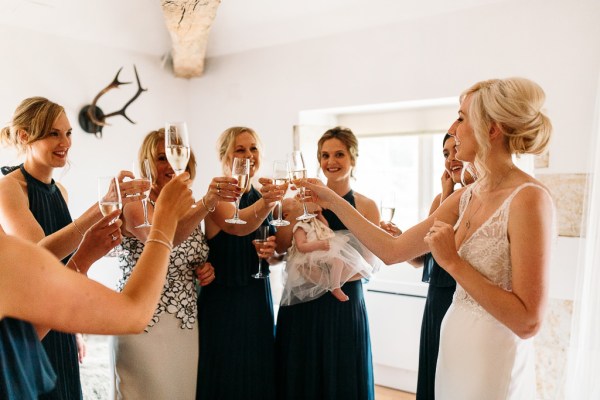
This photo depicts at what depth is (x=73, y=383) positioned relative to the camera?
7.26 feet

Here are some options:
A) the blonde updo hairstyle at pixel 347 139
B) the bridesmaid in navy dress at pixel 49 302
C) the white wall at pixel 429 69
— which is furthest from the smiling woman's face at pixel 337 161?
the bridesmaid in navy dress at pixel 49 302

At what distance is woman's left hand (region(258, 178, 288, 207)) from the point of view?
237 cm

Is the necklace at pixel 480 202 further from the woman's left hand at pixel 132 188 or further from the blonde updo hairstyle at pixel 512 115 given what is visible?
the woman's left hand at pixel 132 188

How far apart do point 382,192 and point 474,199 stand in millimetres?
2955

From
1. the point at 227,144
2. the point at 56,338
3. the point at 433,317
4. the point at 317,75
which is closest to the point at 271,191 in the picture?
the point at 227,144

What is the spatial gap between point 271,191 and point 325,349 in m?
0.90

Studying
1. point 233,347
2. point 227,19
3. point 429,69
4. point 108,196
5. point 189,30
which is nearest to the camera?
point 108,196

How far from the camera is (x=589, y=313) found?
8.89 ft

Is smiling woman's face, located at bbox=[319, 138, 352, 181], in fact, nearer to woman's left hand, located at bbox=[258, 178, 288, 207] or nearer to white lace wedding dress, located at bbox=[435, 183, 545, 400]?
woman's left hand, located at bbox=[258, 178, 288, 207]

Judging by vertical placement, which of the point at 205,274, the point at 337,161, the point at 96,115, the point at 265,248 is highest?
the point at 96,115

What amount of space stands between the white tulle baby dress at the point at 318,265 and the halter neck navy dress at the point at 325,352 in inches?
3.3

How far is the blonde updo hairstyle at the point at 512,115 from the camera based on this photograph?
1531 mm

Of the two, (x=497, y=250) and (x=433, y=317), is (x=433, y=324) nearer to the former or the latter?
(x=433, y=317)

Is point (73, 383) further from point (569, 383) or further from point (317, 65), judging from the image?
point (317, 65)
